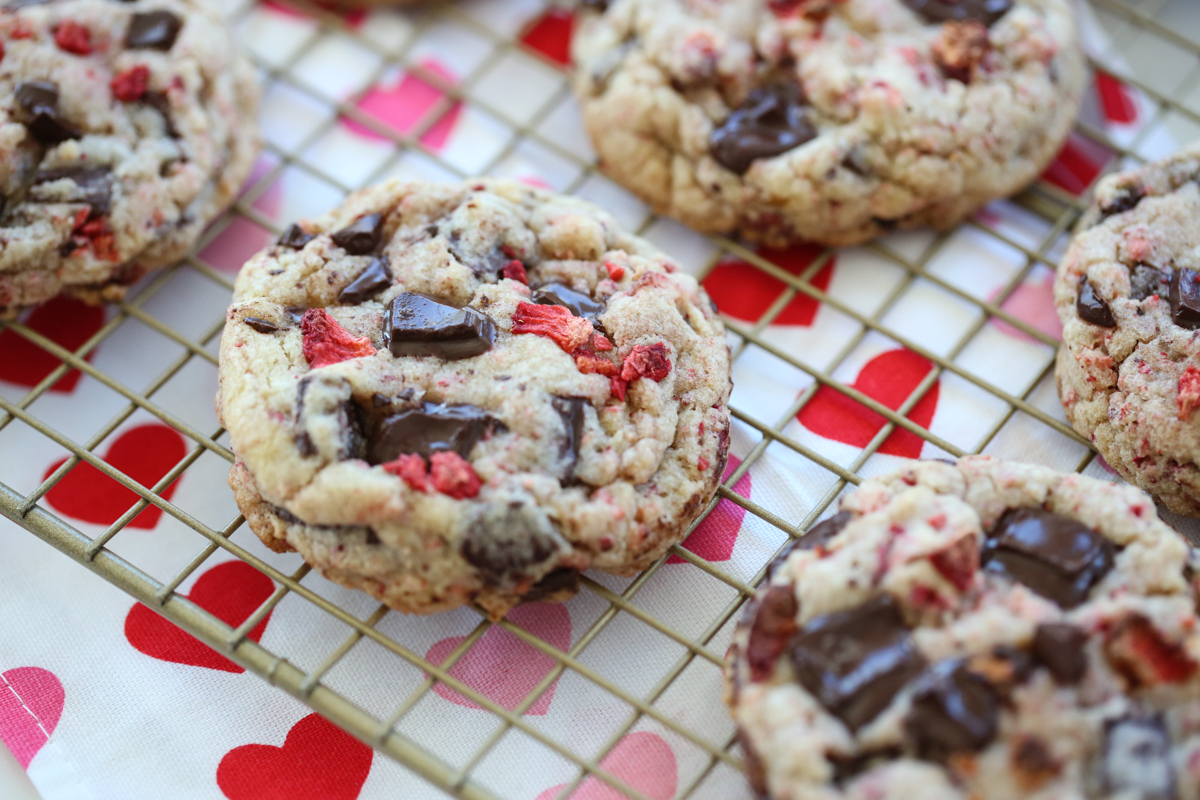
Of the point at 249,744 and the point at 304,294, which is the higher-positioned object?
the point at 304,294

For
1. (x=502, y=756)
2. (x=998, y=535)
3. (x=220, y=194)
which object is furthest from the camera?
(x=220, y=194)

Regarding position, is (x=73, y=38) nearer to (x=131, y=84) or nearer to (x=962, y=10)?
(x=131, y=84)

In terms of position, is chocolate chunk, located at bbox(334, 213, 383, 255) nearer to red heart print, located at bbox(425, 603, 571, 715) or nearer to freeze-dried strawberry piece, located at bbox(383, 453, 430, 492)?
freeze-dried strawberry piece, located at bbox(383, 453, 430, 492)

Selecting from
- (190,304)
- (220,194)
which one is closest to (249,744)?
(190,304)

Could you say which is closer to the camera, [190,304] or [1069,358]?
[1069,358]

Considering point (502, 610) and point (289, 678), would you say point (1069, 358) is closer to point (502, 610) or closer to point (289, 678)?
point (502, 610)

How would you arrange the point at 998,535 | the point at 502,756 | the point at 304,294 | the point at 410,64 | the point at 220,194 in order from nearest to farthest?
the point at 998,535
the point at 502,756
the point at 304,294
the point at 220,194
the point at 410,64
